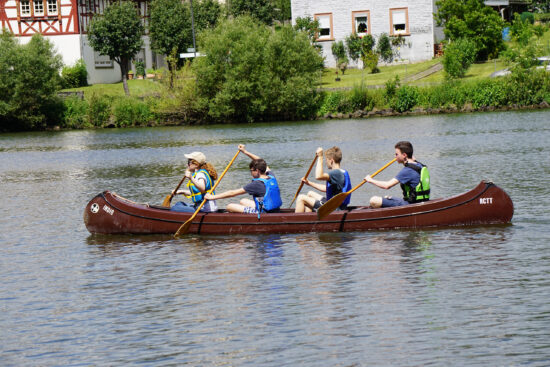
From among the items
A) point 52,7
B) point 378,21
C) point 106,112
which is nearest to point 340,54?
point 378,21

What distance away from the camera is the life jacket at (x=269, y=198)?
17938 millimetres

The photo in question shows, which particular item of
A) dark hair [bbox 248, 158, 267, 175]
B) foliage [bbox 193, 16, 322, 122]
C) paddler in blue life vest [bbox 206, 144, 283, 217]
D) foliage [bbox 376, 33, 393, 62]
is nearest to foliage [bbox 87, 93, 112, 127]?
foliage [bbox 193, 16, 322, 122]

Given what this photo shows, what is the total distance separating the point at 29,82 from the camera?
217 ft

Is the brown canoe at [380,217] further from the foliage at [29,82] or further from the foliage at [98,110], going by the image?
the foliage at [29,82]

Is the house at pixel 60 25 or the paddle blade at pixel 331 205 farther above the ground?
the house at pixel 60 25

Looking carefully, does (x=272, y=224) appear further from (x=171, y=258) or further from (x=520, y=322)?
(x=520, y=322)

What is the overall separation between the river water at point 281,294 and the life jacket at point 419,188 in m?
0.68

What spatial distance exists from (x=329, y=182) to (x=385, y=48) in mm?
56733

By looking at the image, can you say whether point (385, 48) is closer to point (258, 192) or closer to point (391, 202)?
point (391, 202)

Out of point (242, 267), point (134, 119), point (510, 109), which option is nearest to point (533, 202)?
point (242, 267)

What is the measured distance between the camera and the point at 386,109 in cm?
6219

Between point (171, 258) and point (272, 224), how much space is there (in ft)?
7.64

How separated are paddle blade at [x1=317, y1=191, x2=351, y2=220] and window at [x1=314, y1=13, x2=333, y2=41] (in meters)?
59.0

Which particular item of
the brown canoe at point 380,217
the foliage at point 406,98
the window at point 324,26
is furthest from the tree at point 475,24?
the brown canoe at point 380,217
